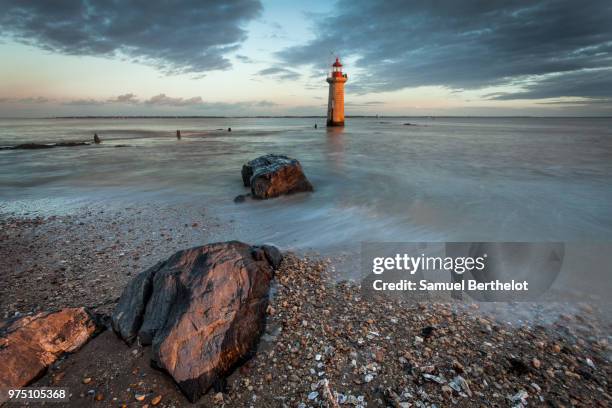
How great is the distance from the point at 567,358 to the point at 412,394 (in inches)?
69.2

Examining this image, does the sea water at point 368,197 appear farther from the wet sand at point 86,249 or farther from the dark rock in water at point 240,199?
the wet sand at point 86,249

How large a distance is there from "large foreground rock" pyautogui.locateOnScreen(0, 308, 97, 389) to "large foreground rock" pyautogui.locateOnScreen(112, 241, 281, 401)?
0.35 metres

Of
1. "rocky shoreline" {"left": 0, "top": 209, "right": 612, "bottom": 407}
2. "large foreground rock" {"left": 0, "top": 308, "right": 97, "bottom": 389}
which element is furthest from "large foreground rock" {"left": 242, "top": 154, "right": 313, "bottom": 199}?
"large foreground rock" {"left": 0, "top": 308, "right": 97, "bottom": 389}

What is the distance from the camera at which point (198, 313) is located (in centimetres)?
288

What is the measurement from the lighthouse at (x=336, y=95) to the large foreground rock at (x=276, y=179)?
33607 millimetres

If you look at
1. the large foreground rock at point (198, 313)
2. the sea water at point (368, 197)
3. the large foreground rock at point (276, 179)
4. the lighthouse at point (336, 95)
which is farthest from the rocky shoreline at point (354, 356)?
the lighthouse at point (336, 95)

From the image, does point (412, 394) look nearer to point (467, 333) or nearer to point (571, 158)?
point (467, 333)

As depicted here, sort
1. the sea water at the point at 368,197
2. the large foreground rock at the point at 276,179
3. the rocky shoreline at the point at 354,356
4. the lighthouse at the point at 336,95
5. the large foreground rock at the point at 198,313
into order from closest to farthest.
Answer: the rocky shoreline at the point at 354,356
the large foreground rock at the point at 198,313
the sea water at the point at 368,197
the large foreground rock at the point at 276,179
the lighthouse at the point at 336,95

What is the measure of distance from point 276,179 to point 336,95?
36342 millimetres

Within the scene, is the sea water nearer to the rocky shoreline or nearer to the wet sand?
the wet sand

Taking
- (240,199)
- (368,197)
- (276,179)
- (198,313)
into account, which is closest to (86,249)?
Result: (198,313)

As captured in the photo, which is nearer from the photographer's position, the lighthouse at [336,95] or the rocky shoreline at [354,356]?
the rocky shoreline at [354,356]

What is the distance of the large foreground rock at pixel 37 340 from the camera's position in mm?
2633

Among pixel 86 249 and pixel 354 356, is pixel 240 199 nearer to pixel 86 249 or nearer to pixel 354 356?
pixel 86 249
